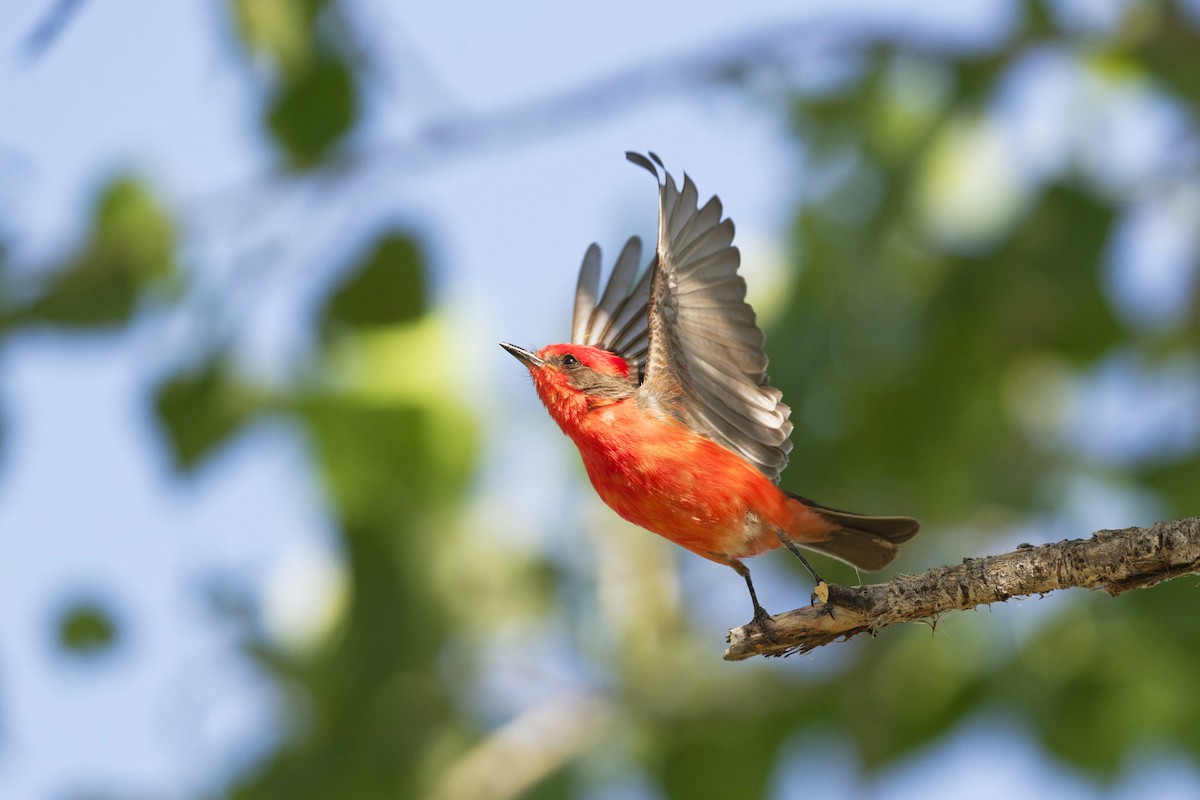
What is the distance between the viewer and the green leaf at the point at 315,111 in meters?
6.07

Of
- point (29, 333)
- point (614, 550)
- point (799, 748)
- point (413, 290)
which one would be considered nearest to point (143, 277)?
point (29, 333)

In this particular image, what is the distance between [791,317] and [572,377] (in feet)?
7.90

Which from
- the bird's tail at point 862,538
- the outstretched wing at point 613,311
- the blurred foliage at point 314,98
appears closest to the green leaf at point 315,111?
the blurred foliage at point 314,98

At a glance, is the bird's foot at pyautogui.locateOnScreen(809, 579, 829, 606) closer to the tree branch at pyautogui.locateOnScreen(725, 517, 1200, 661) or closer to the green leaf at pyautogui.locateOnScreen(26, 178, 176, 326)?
the tree branch at pyautogui.locateOnScreen(725, 517, 1200, 661)

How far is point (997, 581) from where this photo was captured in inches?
117

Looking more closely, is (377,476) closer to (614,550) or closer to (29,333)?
(29,333)

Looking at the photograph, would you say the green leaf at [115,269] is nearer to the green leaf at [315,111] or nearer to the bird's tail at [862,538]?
the green leaf at [315,111]

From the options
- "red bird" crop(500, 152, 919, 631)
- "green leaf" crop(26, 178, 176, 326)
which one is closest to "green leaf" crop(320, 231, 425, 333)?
"green leaf" crop(26, 178, 176, 326)

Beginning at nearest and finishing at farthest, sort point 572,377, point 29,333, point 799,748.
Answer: point 572,377 → point 29,333 → point 799,748

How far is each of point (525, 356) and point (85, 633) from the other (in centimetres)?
313

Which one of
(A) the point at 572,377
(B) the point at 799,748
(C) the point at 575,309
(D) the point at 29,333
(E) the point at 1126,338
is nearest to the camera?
(A) the point at 572,377

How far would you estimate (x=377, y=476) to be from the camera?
650 cm

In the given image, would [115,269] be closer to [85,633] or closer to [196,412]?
[196,412]

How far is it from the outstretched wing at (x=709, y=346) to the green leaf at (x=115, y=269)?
279 cm
